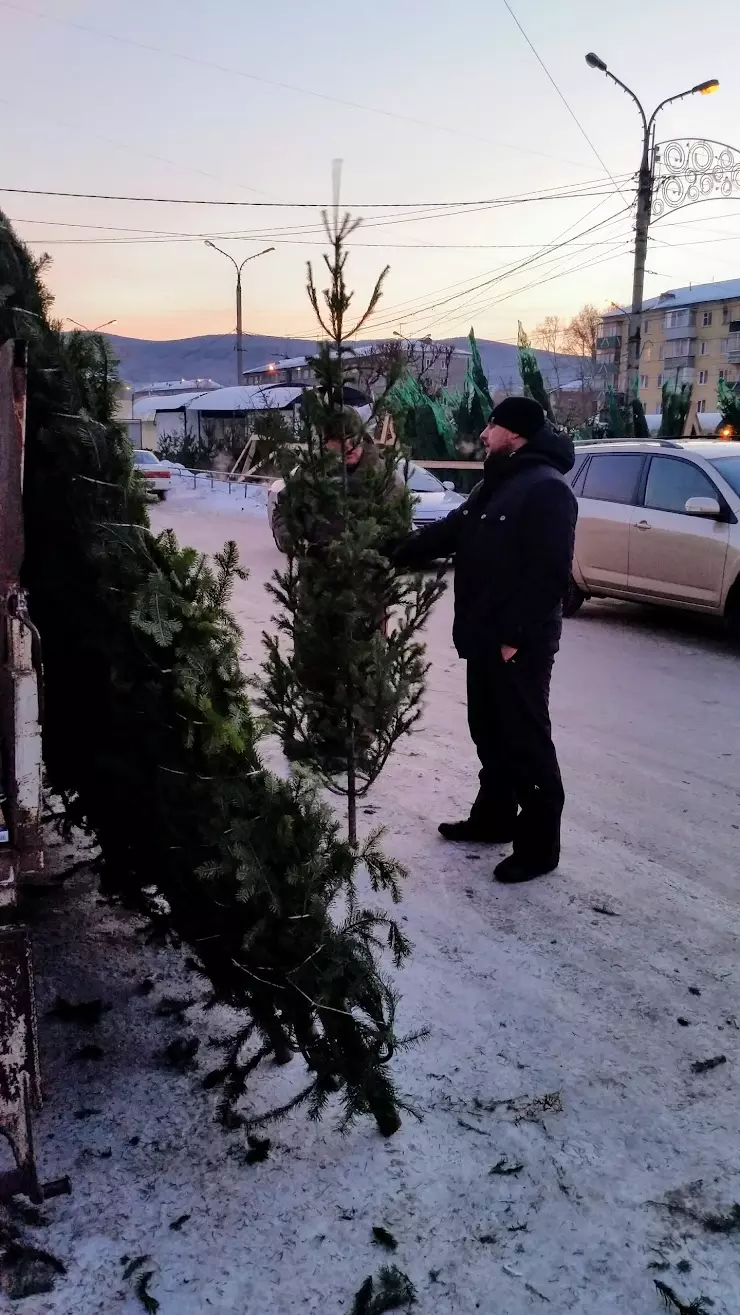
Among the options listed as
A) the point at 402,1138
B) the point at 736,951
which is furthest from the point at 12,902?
the point at 736,951

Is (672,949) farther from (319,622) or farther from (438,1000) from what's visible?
(319,622)

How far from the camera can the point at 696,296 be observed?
84.9 metres

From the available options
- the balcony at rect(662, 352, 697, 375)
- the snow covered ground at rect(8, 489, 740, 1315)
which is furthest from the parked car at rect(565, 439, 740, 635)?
the balcony at rect(662, 352, 697, 375)

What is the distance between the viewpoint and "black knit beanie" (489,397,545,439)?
425 centimetres

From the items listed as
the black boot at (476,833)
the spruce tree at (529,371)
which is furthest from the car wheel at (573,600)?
the spruce tree at (529,371)

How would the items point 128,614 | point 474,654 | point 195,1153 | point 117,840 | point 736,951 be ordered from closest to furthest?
point 128,614 → point 195,1153 → point 117,840 → point 736,951 → point 474,654

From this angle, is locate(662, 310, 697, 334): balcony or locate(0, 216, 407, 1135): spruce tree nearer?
locate(0, 216, 407, 1135): spruce tree

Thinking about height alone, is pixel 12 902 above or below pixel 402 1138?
above

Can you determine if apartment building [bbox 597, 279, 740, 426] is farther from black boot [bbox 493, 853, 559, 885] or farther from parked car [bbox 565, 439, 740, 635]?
black boot [bbox 493, 853, 559, 885]

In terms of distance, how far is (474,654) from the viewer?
4375 mm

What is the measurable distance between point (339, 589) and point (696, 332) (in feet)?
308

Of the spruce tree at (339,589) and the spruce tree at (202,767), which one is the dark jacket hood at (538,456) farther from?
the spruce tree at (202,767)

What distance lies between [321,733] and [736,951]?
1904mm

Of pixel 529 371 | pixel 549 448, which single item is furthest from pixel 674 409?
pixel 549 448
